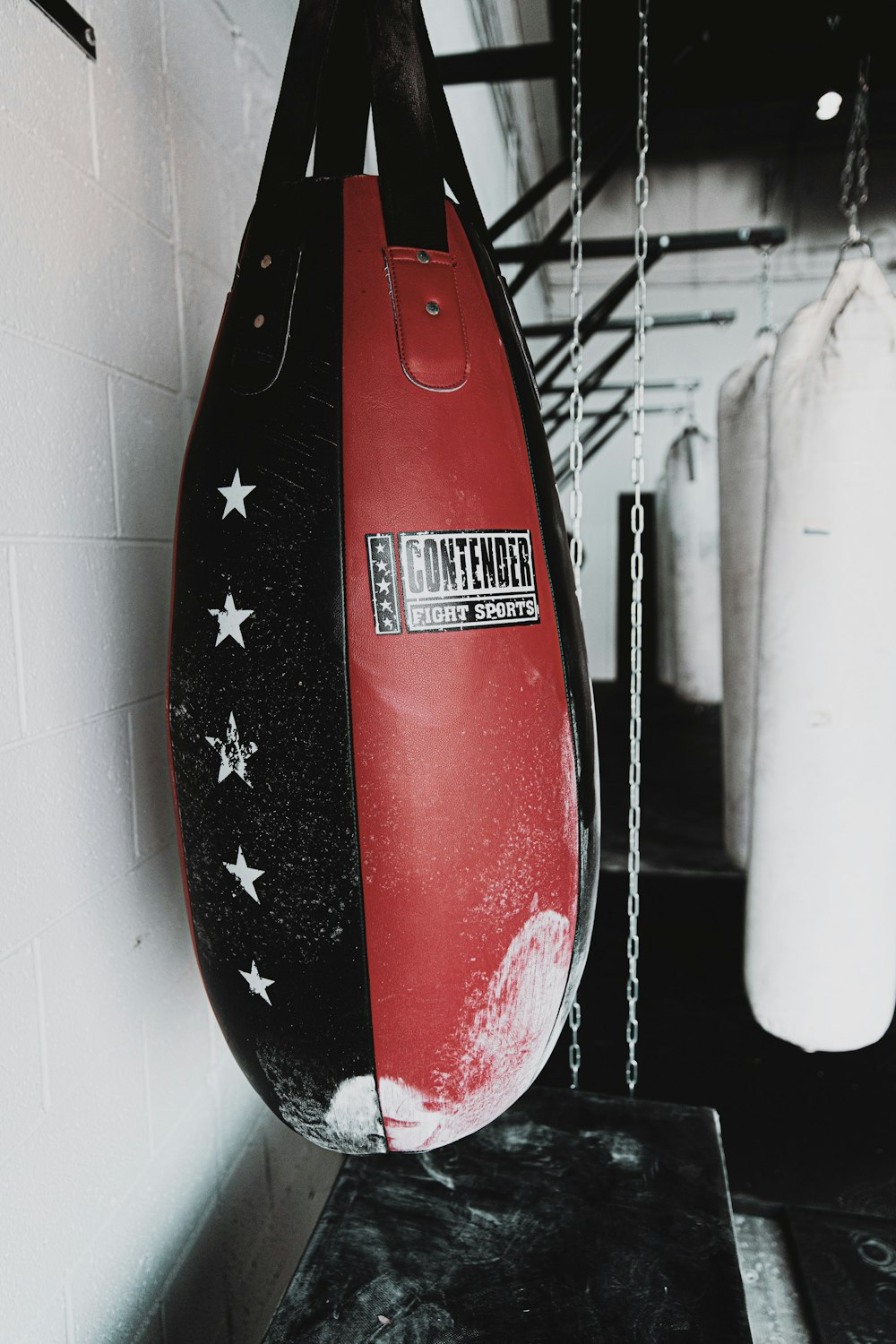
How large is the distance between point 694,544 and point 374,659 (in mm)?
3877

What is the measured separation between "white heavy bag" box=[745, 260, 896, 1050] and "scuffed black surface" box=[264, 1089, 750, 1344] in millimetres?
306

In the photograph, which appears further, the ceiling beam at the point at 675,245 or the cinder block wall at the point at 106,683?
the ceiling beam at the point at 675,245

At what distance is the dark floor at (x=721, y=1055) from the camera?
1691mm

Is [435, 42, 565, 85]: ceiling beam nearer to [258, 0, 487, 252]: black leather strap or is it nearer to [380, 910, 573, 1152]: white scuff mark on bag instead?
[258, 0, 487, 252]: black leather strap

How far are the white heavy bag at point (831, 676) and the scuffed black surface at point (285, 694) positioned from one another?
817 mm

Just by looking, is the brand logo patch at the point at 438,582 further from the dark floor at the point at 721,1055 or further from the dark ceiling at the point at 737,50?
the dark floor at the point at 721,1055

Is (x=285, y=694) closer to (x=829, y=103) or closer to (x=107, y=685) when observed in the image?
(x=107, y=685)

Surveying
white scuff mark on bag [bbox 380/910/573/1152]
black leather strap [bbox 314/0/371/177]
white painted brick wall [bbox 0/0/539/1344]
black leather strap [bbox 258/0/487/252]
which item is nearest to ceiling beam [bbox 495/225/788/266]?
white painted brick wall [bbox 0/0/539/1344]

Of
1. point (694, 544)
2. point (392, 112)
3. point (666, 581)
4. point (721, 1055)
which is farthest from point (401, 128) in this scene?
point (666, 581)

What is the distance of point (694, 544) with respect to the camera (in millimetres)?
4250

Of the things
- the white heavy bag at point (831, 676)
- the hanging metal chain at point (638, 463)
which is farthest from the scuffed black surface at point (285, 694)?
the white heavy bag at point (831, 676)

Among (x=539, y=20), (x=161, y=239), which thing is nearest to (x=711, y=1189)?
(x=161, y=239)

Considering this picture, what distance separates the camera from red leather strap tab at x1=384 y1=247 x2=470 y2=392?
667 millimetres

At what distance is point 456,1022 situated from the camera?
68cm
